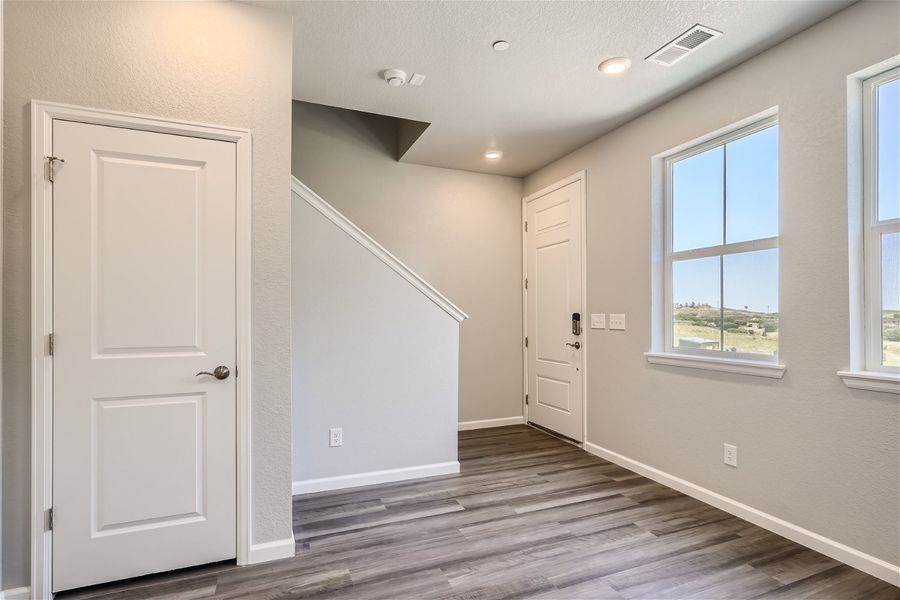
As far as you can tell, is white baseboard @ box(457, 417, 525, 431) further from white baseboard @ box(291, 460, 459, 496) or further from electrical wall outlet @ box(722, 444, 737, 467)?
electrical wall outlet @ box(722, 444, 737, 467)

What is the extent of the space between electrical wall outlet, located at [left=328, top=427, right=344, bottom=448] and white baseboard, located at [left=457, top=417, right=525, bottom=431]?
5.52ft

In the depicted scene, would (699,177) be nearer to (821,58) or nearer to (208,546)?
(821,58)

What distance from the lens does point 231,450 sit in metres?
2.16

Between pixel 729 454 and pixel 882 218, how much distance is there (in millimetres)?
1460

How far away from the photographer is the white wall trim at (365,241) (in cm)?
289

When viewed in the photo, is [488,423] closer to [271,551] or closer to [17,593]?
[271,551]

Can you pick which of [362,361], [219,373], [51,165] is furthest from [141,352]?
[362,361]

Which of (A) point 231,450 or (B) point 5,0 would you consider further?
(A) point 231,450

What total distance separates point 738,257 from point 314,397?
2797mm

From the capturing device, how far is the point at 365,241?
3.10 m

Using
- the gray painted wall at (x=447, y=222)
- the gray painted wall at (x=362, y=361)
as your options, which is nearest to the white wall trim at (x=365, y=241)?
the gray painted wall at (x=362, y=361)

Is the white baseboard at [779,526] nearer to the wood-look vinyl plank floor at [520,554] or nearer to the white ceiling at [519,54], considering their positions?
the wood-look vinyl plank floor at [520,554]

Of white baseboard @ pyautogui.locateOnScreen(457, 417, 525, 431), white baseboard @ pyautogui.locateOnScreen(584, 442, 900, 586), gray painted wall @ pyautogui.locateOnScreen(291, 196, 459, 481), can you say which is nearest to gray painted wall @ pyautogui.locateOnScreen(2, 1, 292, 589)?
gray painted wall @ pyautogui.locateOnScreen(291, 196, 459, 481)

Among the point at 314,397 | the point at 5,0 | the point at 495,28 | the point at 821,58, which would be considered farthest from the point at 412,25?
the point at 314,397
